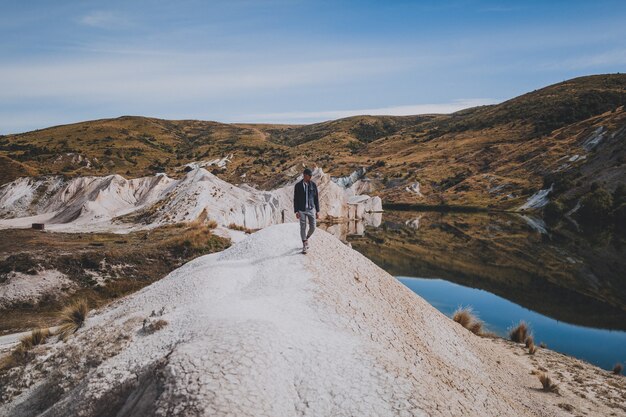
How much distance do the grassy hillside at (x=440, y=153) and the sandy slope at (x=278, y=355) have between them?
47116mm

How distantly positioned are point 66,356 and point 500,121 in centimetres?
17189

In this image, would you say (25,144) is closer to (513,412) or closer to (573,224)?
(573,224)

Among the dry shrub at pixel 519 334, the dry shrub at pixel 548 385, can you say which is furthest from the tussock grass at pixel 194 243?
the dry shrub at pixel 548 385

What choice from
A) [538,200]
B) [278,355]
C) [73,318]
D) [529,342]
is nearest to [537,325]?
[529,342]

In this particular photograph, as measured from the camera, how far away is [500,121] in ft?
528

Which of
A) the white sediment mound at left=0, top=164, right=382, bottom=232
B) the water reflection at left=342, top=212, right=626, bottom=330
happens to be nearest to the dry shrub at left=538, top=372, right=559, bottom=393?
the water reflection at left=342, top=212, right=626, bottom=330

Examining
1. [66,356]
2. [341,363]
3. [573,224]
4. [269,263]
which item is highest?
[269,263]

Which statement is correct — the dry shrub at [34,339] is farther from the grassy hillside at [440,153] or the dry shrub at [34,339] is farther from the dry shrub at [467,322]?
the grassy hillside at [440,153]

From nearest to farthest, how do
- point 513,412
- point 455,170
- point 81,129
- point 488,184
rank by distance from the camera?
point 513,412 → point 488,184 → point 455,170 → point 81,129

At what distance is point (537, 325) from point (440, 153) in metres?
125

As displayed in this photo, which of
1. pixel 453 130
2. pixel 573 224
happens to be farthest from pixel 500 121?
pixel 573 224

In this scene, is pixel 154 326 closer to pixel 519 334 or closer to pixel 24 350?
pixel 24 350

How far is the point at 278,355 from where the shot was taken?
7430 mm

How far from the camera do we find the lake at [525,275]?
890 inches
